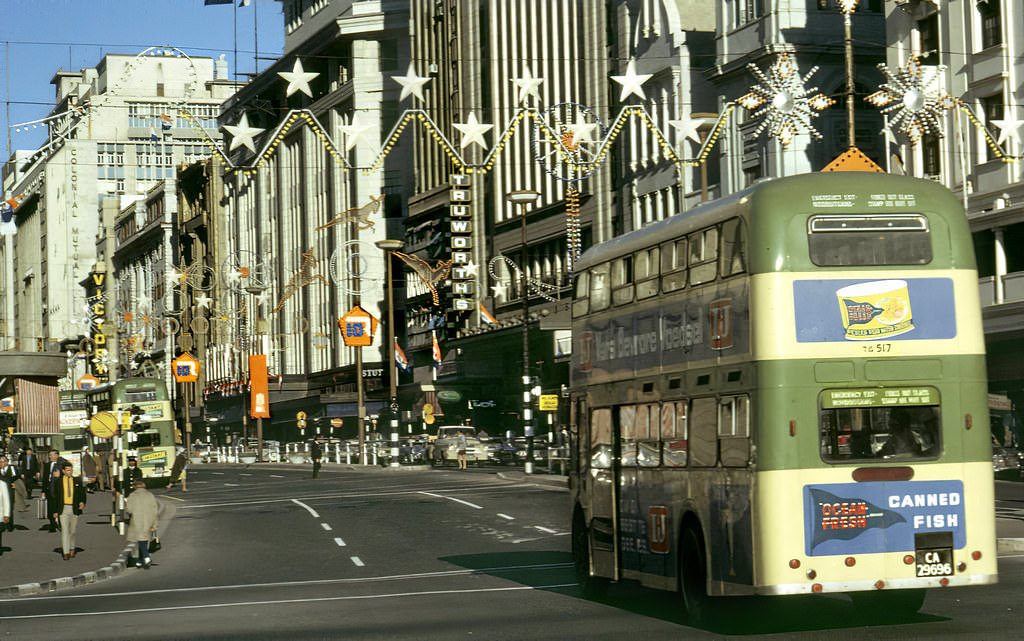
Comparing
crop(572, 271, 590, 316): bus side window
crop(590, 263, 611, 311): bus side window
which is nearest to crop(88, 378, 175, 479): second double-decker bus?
crop(572, 271, 590, 316): bus side window

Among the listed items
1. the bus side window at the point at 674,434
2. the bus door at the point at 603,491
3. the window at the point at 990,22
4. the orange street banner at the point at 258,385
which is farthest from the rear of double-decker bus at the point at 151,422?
the orange street banner at the point at 258,385

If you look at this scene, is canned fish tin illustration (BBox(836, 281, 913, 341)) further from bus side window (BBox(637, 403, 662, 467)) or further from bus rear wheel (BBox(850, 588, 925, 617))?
bus side window (BBox(637, 403, 662, 467))

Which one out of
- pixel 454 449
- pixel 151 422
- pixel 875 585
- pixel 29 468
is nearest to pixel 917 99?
pixel 454 449

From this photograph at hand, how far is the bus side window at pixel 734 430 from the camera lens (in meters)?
15.3

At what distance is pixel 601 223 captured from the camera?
3076 inches

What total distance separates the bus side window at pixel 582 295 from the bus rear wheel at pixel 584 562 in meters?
2.55

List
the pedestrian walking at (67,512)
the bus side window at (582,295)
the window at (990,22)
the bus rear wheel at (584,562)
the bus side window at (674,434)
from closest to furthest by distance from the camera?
the bus side window at (674,434) → the bus rear wheel at (584,562) → the bus side window at (582,295) → the pedestrian walking at (67,512) → the window at (990,22)

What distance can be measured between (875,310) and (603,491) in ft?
17.7

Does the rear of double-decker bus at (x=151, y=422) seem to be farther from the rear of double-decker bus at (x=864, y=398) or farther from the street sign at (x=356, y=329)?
the rear of double-decker bus at (x=864, y=398)

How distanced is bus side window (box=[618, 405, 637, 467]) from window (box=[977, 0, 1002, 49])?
35027mm

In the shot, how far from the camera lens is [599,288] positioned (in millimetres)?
19703

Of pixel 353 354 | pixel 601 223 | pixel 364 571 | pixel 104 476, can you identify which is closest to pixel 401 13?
pixel 353 354

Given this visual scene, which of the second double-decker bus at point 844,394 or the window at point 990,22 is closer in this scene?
the second double-decker bus at point 844,394

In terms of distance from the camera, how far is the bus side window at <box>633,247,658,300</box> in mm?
17812
